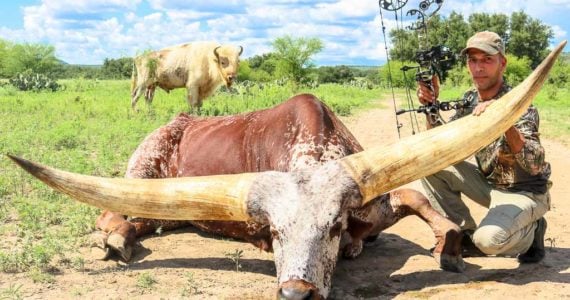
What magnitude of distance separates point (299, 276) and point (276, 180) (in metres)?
0.67

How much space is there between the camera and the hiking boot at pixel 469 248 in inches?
183

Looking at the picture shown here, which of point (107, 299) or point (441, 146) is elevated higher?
point (441, 146)

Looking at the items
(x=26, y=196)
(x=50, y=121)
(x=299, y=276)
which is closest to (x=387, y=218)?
(x=299, y=276)

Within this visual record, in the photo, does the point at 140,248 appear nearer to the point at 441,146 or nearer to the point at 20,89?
the point at 441,146

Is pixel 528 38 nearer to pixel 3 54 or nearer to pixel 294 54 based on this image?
pixel 294 54

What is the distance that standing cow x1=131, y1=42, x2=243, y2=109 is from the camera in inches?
637

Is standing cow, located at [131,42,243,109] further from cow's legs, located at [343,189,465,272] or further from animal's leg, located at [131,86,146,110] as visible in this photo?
cow's legs, located at [343,189,465,272]

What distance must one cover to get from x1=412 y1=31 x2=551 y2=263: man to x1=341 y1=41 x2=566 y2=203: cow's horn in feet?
1.67

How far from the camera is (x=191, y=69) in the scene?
54.1 feet

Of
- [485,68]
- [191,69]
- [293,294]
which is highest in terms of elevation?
[485,68]

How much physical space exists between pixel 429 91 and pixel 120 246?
2658mm

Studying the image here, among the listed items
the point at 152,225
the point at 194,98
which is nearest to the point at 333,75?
the point at 194,98

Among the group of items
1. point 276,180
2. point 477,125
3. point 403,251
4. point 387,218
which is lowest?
point 403,251

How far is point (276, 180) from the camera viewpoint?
368 centimetres
